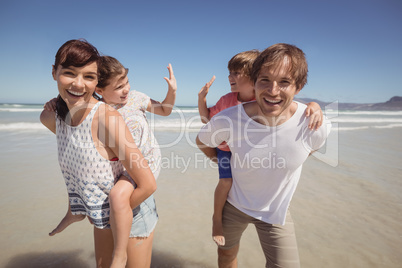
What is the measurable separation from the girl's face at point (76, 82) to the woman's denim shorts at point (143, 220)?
92 cm

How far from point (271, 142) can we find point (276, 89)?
0.41 m

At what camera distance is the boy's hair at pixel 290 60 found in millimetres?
1582

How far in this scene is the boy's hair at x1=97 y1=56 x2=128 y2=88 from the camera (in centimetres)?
192

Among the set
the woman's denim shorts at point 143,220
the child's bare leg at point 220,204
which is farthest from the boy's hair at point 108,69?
the child's bare leg at point 220,204

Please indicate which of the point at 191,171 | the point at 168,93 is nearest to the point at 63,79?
the point at 168,93

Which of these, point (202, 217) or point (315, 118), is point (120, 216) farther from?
point (202, 217)

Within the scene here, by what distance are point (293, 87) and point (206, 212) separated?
2678 mm

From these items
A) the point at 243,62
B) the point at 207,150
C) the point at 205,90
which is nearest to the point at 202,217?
the point at 207,150

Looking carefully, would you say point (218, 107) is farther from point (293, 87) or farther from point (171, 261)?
point (171, 261)

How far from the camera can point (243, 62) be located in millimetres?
2482

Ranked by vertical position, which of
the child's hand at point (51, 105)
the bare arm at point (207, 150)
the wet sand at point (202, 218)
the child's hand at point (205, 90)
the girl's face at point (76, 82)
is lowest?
the wet sand at point (202, 218)

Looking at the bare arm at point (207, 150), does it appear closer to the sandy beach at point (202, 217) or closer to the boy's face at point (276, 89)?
the boy's face at point (276, 89)

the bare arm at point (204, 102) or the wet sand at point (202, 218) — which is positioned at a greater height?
the bare arm at point (204, 102)

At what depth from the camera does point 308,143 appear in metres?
1.70
